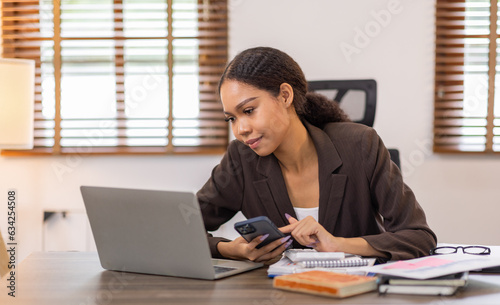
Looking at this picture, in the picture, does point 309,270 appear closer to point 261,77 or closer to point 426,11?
point 261,77

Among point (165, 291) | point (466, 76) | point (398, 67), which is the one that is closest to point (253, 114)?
point (165, 291)

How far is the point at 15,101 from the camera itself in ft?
10.00

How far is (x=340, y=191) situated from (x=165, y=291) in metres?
0.74

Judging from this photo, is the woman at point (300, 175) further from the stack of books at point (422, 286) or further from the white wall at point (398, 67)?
the white wall at point (398, 67)

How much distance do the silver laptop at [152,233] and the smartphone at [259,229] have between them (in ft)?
0.25

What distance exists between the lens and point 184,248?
138 centimetres

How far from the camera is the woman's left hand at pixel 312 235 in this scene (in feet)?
5.02

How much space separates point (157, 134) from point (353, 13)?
4.47 ft

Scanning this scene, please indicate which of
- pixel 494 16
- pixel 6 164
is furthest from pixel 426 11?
pixel 6 164

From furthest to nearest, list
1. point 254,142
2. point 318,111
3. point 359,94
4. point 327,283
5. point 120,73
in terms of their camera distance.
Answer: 1. point 120,73
2. point 359,94
3. point 318,111
4. point 254,142
5. point 327,283

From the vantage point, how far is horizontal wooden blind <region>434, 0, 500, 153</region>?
3.46 metres

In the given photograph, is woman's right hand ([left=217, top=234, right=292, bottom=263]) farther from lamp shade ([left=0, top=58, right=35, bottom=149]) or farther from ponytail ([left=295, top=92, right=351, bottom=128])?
lamp shade ([left=0, top=58, right=35, bottom=149])

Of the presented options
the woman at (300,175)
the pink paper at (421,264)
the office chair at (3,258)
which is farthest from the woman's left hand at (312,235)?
the office chair at (3,258)

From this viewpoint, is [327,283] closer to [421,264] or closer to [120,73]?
[421,264]
